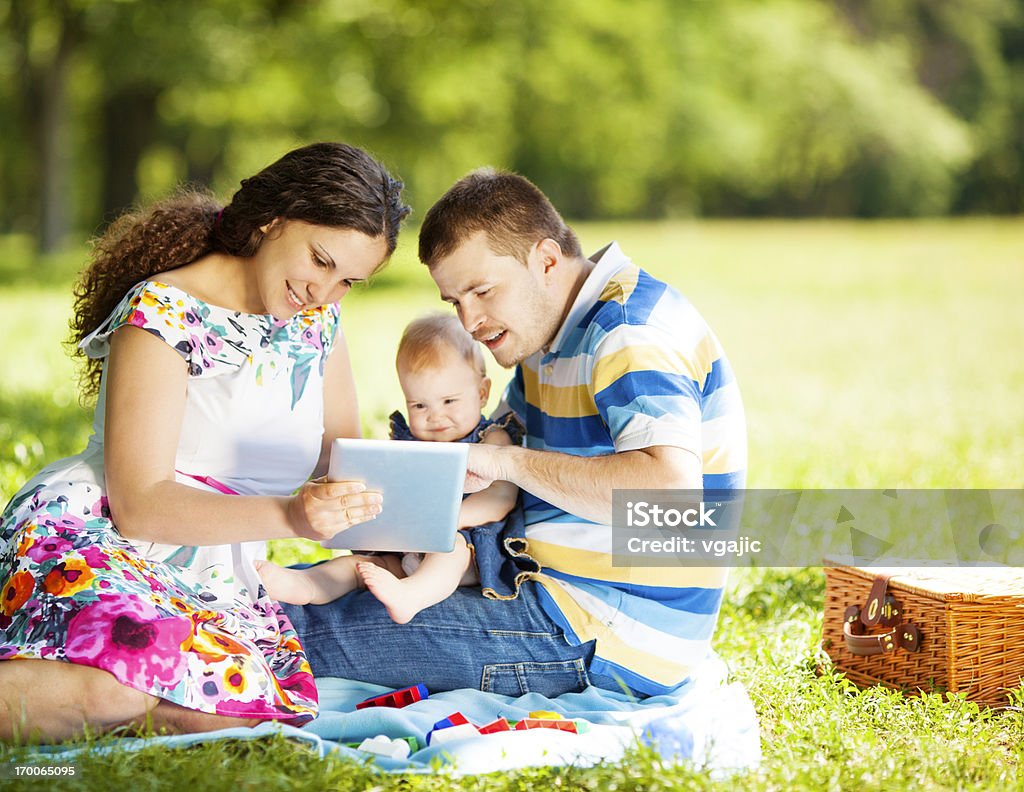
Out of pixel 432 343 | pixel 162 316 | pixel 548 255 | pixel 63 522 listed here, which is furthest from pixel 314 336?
pixel 63 522

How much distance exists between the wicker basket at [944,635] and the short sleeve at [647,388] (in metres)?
1.12

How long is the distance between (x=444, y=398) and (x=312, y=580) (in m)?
0.64

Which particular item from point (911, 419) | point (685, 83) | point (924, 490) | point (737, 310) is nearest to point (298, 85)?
point (737, 310)

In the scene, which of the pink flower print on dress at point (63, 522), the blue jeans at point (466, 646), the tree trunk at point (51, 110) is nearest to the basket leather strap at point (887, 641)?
the blue jeans at point (466, 646)


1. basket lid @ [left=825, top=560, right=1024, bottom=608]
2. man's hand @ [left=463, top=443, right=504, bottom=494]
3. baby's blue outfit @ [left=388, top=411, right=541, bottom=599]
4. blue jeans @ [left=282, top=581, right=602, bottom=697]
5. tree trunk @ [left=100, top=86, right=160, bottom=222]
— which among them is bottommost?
blue jeans @ [left=282, top=581, right=602, bottom=697]

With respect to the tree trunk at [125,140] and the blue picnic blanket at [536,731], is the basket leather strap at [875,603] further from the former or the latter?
the tree trunk at [125,140]

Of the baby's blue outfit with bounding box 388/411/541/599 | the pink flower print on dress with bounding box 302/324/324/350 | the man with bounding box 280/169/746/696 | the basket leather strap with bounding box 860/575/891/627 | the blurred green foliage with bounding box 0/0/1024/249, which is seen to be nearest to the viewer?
the man with bounding box 280/169/746/696

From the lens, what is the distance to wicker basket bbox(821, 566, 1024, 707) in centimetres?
354

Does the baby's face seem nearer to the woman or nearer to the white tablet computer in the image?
the woman

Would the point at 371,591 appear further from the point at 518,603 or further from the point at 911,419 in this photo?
the point at 911,419

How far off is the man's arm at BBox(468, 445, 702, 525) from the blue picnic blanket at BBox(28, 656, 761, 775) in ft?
1.72

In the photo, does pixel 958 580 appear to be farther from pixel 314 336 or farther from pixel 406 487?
pixel 314 336

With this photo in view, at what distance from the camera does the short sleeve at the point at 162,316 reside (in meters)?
3.01

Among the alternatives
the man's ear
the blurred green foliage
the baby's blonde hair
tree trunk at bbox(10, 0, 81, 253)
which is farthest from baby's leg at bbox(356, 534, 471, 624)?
tree trunk at bbox(10, 0, 81, 253)
